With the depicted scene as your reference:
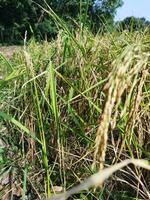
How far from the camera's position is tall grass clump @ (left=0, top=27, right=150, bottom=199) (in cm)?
141

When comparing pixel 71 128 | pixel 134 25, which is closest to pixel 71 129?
pixel 71 128

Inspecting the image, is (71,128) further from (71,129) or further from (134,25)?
(134,25)

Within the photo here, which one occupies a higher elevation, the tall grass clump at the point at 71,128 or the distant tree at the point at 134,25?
the distant tree at the point at 134,25

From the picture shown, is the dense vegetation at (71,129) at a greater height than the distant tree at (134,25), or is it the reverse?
the distant tree at (134,25)

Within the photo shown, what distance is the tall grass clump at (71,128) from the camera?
1408mm

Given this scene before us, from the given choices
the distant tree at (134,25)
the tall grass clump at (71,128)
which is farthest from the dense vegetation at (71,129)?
the distant tree at (134,25)

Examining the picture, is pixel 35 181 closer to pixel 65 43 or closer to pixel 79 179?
pixel 79 179

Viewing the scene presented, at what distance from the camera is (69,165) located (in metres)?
1.55

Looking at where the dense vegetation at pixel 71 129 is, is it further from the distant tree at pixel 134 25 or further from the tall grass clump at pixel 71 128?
the distant tree at pixel 134 25

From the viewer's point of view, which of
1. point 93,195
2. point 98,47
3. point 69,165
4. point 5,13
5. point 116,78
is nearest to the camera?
point 116,78

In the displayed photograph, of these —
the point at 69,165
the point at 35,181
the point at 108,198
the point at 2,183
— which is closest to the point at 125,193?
the point at 108,198

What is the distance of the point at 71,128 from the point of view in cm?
156

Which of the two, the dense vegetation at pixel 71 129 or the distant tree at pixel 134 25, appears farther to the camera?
the distant tree at pixel 134 25

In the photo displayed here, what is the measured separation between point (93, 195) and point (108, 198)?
0.18 feet
